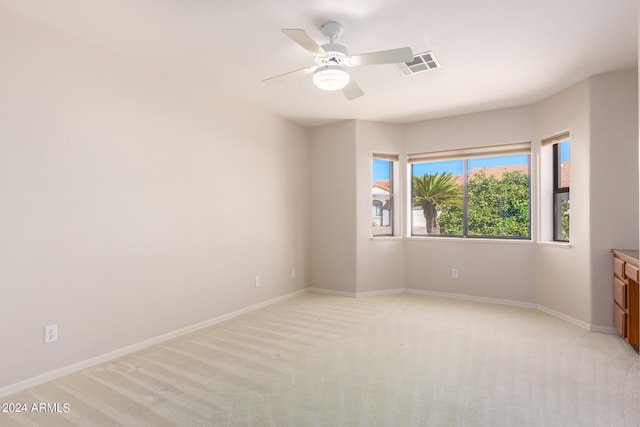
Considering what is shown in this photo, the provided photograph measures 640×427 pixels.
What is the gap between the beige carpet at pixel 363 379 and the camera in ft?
6.63

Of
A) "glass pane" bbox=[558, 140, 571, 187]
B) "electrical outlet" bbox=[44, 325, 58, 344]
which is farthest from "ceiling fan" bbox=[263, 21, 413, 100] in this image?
"glass pane" bbox=[558, 140, 571, 187]

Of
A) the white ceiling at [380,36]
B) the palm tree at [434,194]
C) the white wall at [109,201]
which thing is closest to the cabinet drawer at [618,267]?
the white ceiling at [380,36]

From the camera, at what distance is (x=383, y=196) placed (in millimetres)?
5258

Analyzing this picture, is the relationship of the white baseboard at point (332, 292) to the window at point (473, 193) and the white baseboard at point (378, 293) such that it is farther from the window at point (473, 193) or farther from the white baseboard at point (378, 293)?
the window at point (473, 193)

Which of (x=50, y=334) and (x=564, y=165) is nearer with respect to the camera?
(x=50, y=334)

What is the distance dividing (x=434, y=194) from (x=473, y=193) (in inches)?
20.8

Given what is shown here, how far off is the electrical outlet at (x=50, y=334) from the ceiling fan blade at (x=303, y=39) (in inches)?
102

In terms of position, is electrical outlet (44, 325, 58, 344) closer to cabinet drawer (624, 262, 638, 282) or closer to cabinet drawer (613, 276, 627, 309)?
cabinet drawer (624, 262, 638, 282)

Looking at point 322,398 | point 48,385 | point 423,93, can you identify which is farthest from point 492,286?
point 48,385

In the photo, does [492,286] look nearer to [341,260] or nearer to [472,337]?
[472,337]

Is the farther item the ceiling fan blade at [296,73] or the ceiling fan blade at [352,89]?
the ceiling fan blade at [352,89]

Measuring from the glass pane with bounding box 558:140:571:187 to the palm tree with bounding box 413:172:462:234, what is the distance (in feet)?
3.94

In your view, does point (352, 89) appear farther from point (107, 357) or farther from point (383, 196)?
point (107, 357)

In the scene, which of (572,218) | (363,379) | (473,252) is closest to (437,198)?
(473,252)
